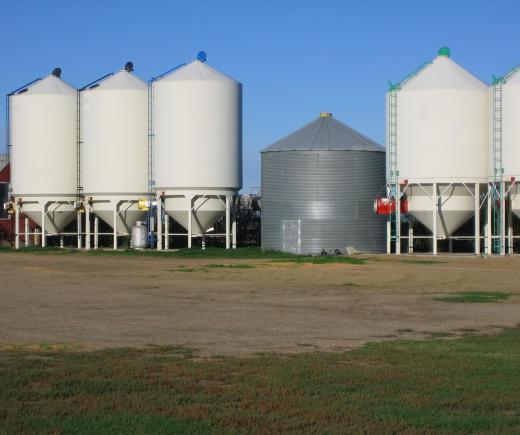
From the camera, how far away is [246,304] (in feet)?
96.0

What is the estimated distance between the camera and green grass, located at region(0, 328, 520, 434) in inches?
482

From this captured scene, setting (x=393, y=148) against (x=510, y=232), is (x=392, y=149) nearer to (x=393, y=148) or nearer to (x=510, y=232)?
(x=393, y=148)

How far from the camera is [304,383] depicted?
1513 cm

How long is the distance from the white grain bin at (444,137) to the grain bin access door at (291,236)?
682 cm

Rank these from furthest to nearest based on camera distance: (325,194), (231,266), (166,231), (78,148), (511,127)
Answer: (78,148) → (166,231) → (325,194) → (511,127) → (231,266)

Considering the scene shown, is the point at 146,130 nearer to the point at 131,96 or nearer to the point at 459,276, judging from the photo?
the point at 131,96

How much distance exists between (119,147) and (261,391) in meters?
53.8

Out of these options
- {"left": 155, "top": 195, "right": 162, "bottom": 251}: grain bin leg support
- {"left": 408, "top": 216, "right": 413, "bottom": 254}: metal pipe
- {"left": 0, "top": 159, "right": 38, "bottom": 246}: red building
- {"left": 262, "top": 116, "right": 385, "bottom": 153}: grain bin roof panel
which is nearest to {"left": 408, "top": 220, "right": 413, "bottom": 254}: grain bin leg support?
{"left": 408, "top": 216, "right": 413, "bottom": 254}: metal pipe

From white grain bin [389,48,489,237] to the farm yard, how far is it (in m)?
19.8

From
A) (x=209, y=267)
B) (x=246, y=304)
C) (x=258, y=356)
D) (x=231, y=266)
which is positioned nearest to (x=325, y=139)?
(x=231, y=266)

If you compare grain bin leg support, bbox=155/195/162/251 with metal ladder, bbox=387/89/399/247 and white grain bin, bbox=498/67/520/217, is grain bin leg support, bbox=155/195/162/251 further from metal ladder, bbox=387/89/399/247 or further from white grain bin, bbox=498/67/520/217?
white grain bin, bbox=498/67/520/217

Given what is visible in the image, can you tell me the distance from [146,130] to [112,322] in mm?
43802

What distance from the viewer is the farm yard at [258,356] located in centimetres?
1271

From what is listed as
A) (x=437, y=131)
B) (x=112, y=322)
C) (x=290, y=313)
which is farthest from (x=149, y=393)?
(x=437, y=131)
